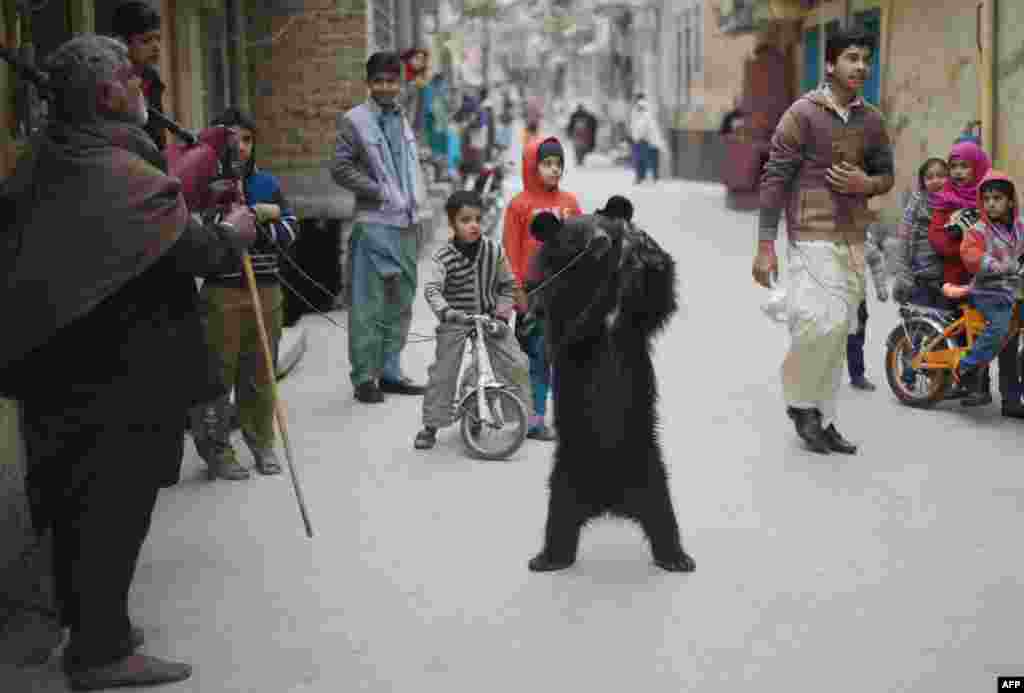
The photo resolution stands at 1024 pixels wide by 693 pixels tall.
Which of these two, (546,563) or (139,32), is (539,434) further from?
(139,32)

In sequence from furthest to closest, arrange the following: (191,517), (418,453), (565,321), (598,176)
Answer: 1. (598,176)
2. (418,453)
3. (191,517)
4. (565,321)

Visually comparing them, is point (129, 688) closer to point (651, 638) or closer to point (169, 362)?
point (169, 362)

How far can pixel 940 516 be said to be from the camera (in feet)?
19.8

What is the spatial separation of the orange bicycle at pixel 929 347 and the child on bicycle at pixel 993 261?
0.27 ft

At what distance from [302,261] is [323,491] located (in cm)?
560

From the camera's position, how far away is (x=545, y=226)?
5191 mm

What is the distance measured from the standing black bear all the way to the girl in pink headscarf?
354cm

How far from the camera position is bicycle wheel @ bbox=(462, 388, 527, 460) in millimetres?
7242

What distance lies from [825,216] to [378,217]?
2827 mm

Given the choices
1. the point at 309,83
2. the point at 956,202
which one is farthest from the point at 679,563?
the point at 309,83

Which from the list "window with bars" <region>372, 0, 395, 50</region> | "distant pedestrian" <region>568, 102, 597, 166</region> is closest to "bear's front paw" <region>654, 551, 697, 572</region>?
"window with bars" <region>372, 0, 395, 50</region>

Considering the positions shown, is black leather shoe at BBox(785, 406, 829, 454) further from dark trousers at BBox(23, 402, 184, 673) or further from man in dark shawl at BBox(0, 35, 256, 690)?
dark trousers at BBox(23, 402, 184, 673)

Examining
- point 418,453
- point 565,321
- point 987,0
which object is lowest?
point 418,453

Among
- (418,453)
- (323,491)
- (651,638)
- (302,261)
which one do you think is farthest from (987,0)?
(651,638)
